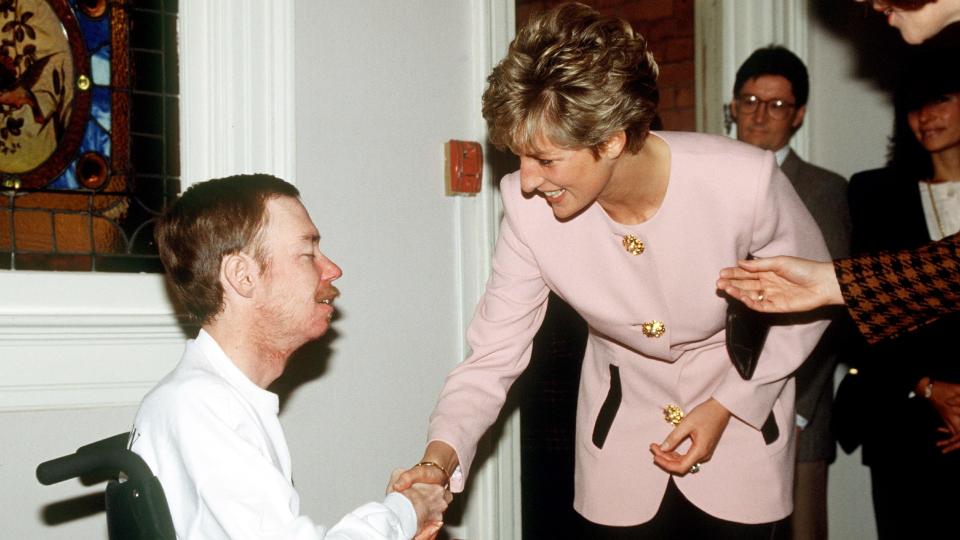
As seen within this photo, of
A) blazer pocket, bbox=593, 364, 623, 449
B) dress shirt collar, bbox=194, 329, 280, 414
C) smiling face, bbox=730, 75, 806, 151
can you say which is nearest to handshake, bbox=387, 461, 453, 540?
dress shirt collar, bbox=194, 329, 280, 414

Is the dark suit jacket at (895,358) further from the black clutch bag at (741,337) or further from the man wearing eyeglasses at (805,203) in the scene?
the black clutch bag at (741,337)

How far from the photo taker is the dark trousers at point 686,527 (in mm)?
1966

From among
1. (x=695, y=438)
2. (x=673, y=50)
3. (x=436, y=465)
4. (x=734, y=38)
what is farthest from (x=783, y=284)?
(x=673, y=50)

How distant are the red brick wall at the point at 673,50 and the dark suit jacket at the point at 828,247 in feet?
6.59

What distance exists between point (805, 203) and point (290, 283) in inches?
85.0

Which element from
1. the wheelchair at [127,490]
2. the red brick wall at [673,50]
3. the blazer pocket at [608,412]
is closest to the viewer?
the wheelchair at [127,490]

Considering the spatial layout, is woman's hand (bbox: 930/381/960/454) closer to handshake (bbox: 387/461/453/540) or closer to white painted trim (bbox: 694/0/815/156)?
white painted trim (bbox: 694/0/815/156)

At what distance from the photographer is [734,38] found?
4172 millimetres

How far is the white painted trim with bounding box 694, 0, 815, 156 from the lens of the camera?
4.14 m

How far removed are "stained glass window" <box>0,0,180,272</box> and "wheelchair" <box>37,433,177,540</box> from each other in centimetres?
108

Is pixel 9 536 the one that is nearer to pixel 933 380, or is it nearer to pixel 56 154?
pixel 56 154

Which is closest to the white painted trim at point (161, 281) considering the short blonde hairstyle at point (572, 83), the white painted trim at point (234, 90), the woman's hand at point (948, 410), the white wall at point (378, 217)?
the white painted trim at point (234, 90)

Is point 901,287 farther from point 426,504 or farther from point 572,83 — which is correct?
point 426,504

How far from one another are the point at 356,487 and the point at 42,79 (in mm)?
1415
